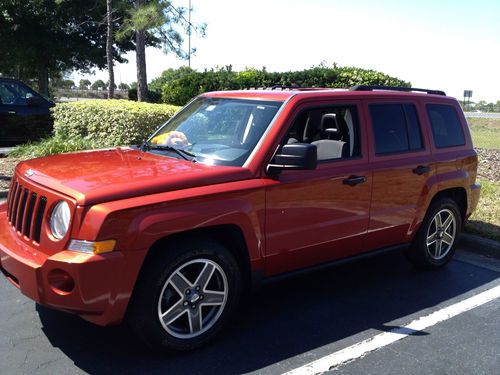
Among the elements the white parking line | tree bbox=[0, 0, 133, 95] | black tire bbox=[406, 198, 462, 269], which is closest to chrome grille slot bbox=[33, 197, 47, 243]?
the white parking line

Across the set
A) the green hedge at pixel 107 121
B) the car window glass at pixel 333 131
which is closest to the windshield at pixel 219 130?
the car window glass at pixel 333 131

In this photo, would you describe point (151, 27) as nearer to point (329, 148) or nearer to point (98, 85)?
point (329, 148)

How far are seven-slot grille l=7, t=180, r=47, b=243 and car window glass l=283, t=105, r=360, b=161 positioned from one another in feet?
6.72

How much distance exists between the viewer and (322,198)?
402 centimetres

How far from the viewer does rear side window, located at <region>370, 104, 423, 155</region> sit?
178 inches

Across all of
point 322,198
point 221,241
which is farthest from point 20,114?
point 322,198

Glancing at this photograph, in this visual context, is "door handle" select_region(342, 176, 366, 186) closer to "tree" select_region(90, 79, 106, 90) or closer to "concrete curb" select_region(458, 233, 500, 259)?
"concrete curb" select_region(458, 233, 500, 259)

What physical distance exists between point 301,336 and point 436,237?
2139 millimetres

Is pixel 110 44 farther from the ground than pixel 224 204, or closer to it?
farther from the ground

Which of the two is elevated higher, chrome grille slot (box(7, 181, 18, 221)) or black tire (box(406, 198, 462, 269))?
chrome grille slot (box(7, 181, 18, 221))

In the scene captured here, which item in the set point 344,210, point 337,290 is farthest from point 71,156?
point 337,290

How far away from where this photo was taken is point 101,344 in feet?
11.7

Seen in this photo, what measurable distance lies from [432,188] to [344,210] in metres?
1.20

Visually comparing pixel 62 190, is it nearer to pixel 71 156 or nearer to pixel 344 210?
pixel 71 156
